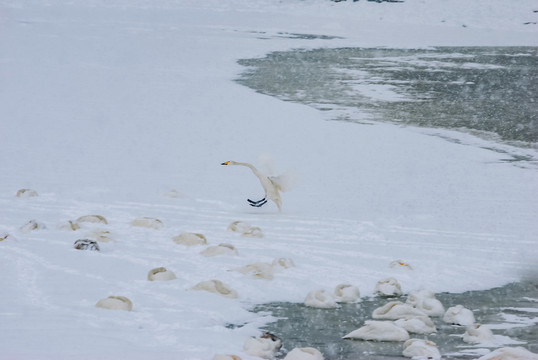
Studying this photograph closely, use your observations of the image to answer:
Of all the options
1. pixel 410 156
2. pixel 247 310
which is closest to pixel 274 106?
pixel 410 156

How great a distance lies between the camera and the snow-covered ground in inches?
161

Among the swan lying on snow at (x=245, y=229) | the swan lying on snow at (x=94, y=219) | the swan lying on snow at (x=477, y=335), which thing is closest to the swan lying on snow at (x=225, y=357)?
the swan lying on snow at (x=477, y=335)

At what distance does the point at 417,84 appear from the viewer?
13.8m

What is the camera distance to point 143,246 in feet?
17.9

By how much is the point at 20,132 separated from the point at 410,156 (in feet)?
14.5

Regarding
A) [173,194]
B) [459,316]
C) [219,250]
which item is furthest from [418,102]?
[459,316]

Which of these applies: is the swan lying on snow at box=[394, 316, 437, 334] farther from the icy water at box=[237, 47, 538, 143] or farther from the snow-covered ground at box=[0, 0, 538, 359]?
the icy water at box=[237, 47, 538, 143]

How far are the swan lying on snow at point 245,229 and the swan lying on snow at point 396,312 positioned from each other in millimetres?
1835

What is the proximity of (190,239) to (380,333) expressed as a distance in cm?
203

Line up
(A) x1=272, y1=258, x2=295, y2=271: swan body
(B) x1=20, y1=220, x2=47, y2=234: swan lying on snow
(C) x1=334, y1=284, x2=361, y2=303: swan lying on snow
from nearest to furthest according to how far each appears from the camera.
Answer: (C) x1=334, y1=284, x2=361, y2=303: swan lying on snow → (A) x1=272, y1=258, x2=295, y2=271: swan body → (B) x1=20, y1=220, x2=47, y2=234: swan lying on snow

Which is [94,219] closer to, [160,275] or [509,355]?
[160,275]

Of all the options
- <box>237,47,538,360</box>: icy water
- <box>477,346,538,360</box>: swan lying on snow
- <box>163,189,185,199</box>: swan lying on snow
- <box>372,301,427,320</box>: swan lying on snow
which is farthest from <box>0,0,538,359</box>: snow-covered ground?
<box>477,346,538,360</box>: swan lying on snow

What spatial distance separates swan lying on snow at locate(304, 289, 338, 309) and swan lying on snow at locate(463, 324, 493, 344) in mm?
754

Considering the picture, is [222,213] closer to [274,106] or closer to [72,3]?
[274,106]
